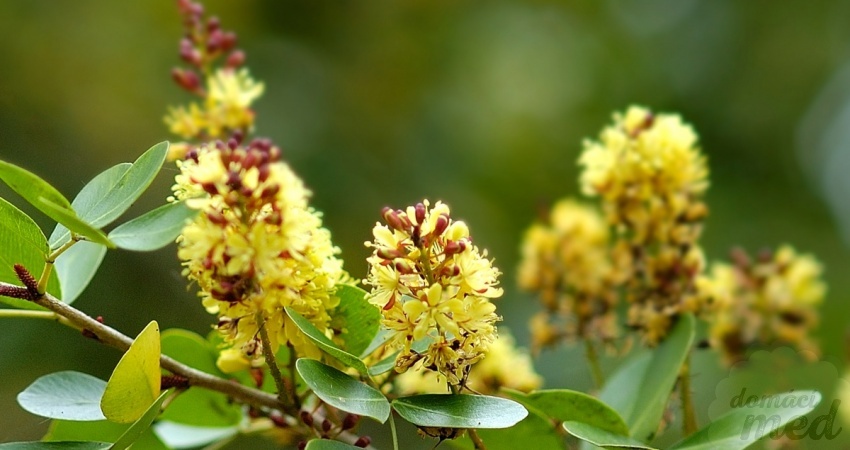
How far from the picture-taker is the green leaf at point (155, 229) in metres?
1.01

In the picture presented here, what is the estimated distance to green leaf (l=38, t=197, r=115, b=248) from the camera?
945mm

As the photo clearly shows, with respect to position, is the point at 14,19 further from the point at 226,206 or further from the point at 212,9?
the point at 226,206

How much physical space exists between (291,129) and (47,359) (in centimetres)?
180

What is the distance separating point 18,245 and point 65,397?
0.71 ft

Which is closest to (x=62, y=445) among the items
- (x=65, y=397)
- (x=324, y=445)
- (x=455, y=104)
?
(x=65, y=397)

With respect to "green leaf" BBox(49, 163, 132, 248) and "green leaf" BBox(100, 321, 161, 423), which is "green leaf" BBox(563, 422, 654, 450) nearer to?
"green leaf" BBox(100, 321, 161, 423)

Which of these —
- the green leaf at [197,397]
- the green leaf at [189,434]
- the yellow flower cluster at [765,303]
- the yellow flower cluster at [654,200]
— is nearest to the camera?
the green leaf at [197,397]

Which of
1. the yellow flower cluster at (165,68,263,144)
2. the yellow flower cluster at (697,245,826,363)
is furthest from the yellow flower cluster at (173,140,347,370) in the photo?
the yellow flower cluster at (697,245,826,363)

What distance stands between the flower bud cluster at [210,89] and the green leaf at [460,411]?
78 cm

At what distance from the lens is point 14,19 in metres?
4.65

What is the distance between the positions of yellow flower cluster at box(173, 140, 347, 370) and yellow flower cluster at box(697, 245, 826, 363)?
113 cm

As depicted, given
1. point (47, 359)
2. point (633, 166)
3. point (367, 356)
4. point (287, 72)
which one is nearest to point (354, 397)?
point (367, 356)

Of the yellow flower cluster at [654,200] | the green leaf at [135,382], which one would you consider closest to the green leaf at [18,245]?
the green leaf at [135,382]

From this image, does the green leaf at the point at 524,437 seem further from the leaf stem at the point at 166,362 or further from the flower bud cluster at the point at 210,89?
the flower bud cluster at the point at 210,89
